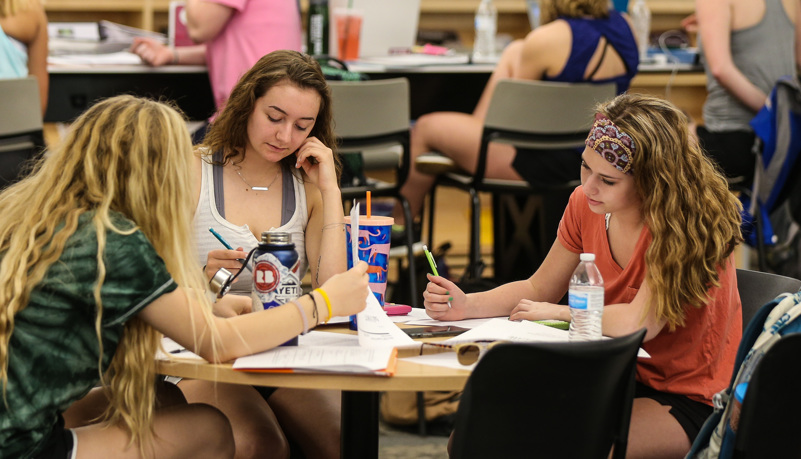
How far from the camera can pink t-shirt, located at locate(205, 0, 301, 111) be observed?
3.25m

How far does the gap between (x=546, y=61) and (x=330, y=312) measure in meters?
2.15

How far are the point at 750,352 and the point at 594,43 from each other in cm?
A: 214

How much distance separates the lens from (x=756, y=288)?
1886 mm

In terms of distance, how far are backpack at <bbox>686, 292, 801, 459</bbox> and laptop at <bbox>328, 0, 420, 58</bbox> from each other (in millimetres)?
2806

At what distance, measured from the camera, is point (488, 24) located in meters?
4.32

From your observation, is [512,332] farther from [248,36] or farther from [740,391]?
[248,36]

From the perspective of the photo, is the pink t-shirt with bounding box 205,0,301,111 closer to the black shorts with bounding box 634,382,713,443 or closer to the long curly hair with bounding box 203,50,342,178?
the long curly hair with bounding box 203,50,342,178

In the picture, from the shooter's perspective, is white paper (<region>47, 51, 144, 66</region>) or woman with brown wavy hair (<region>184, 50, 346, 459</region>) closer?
woman with brown wavy hair (<region>184, 50, 346, 459</region>)

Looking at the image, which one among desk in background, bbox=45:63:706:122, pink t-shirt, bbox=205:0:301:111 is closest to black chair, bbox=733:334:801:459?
pink t-shirt, bbox=205:0:301:111

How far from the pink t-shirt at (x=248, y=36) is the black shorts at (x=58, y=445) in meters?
1.94

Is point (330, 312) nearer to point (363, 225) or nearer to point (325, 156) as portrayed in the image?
point (363, 225)

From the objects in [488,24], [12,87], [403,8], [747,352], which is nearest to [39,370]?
[747,352]

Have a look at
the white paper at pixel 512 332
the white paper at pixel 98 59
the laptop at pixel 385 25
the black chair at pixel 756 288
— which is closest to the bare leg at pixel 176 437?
the white paper at pixel 512 332

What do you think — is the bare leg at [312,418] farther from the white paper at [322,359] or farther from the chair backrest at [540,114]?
the chair backrest at [540,114]
